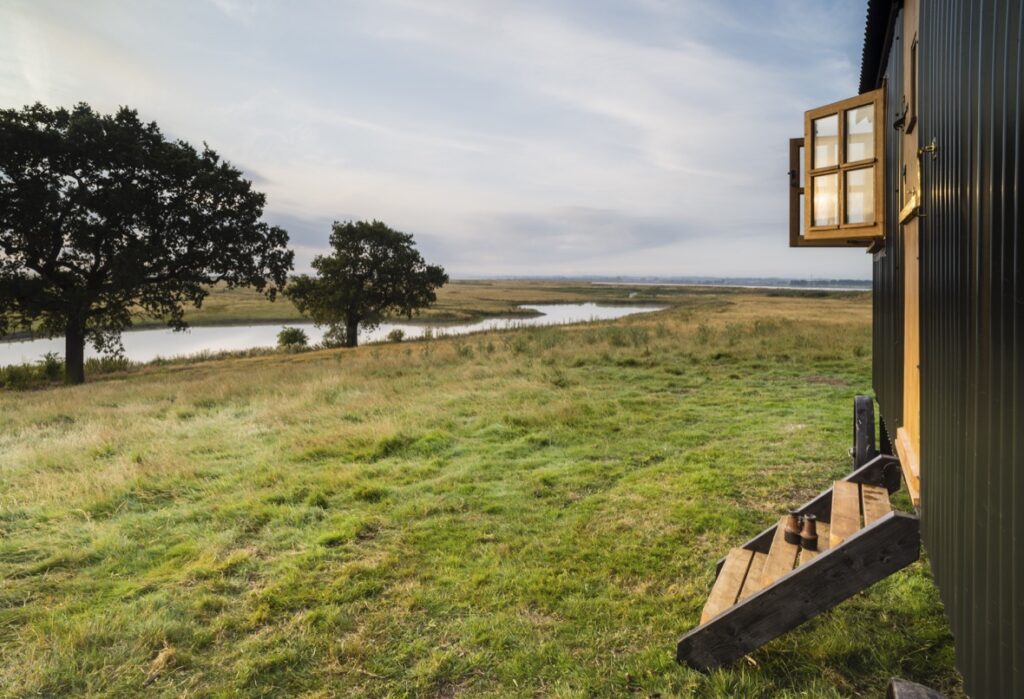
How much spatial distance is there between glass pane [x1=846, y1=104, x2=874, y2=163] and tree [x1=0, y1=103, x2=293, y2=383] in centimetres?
2139

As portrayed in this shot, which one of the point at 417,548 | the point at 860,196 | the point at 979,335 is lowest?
the point at 417,548

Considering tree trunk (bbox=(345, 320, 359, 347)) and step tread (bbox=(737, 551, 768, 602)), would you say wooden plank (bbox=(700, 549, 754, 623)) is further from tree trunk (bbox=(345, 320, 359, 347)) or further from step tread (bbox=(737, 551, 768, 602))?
tree trunk (bbox=(345, 320, 359, 347))

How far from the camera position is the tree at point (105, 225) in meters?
18.4

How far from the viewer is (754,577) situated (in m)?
4.03

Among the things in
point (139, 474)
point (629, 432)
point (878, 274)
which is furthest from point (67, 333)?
point (878, 274)

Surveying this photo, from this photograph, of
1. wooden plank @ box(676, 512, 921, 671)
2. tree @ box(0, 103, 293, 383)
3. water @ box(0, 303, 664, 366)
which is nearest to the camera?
wooden plank @ box(676, 512, 921, 671)

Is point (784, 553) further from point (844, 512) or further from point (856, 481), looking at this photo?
point (856, 481)

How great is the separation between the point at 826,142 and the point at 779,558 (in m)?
4.03

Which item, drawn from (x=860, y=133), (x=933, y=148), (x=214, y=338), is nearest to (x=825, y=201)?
(x=860, y=133)

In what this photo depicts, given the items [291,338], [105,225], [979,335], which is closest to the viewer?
[979,335]

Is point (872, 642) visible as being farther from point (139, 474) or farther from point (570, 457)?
point (139, 474)

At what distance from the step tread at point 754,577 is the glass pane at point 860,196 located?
3.34 metres

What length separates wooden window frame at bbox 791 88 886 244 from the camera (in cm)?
521

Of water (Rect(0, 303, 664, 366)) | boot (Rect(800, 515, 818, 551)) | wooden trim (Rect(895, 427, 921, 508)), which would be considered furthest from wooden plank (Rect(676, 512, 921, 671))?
water (Rect(0, 303, 664, 366))
